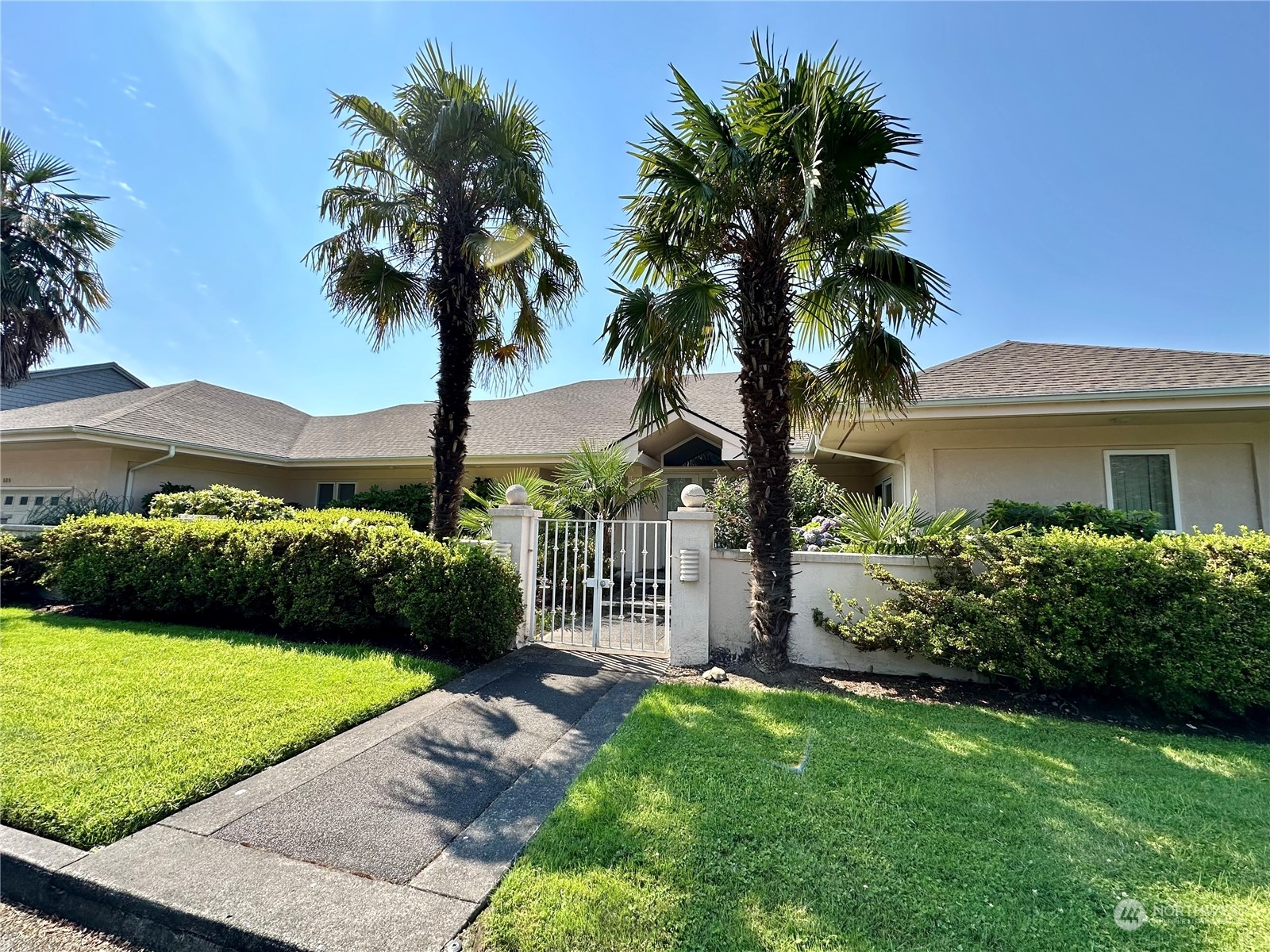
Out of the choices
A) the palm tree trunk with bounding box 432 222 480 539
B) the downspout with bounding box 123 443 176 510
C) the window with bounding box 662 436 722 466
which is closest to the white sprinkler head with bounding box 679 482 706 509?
the palm tree trunk with bounding box 432 222 480 539

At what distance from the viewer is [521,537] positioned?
7.40 m

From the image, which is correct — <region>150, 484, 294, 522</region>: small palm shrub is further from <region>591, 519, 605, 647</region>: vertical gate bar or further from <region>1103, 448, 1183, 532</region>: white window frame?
<region>1103, 448, 1183, 532</region>: white window frame

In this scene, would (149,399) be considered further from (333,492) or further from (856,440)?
(856,440)

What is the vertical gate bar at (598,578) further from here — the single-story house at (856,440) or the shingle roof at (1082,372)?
the shingle roof at (1082,372)

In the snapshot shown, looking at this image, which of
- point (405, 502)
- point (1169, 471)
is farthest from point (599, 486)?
point (1169, 471)

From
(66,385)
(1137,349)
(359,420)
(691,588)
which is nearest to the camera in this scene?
(691,588)

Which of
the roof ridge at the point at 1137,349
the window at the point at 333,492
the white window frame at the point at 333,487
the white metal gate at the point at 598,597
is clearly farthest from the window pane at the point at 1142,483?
the window at the point at 333,492

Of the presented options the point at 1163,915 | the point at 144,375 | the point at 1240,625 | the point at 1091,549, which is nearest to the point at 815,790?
the point at 1163,915

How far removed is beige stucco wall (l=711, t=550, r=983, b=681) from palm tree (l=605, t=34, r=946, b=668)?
1.49 feet

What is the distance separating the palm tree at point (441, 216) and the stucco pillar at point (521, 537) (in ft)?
2.89

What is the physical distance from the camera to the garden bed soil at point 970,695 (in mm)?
5254

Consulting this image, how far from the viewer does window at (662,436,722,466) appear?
45.8ft

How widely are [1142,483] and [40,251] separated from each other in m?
24.6

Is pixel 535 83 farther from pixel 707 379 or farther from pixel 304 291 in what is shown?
pixel 707 379
